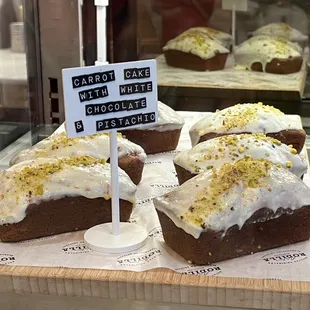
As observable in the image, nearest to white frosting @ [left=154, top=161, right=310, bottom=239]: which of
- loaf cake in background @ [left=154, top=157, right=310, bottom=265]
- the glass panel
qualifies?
loaf cake in background @ [left=154, top=157, right=310, bottom=265]

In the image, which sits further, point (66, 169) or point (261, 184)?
point (66, 169)

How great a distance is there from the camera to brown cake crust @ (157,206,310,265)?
4.06 feet

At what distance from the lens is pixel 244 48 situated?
268 cm

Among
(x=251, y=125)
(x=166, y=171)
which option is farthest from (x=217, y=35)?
(x=166, y=171)

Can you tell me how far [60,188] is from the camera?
1.38m

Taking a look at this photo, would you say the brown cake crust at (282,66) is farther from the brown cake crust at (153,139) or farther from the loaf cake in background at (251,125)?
the brown cake crust at (153,139)

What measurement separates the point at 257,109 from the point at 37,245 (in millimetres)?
899

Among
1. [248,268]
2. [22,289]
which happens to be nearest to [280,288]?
[248,268]

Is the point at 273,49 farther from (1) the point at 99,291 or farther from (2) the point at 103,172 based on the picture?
(1) the point at 99,291

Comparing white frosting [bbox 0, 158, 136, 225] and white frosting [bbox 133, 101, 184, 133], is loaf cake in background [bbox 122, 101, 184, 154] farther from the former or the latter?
white frosting [bbox 0, 158, 136, 225]

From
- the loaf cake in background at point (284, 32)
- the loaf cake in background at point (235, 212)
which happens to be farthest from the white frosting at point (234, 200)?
the loaf cake in background at point (284, 32)

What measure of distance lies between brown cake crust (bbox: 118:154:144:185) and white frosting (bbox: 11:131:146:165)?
0.04 feet

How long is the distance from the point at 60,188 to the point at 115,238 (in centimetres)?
17

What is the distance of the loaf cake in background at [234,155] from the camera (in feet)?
5.16
